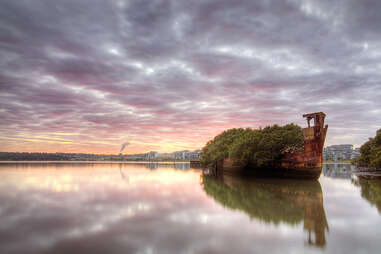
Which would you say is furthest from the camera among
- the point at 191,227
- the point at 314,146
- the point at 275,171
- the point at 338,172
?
the point at 338,172

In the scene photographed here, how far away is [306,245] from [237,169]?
128 feet

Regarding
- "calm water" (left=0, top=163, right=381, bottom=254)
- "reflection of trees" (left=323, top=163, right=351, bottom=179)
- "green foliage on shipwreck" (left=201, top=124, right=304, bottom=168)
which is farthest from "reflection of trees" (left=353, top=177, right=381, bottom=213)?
"reflection of trees" (left=323, top=163, right=351, bottom=179)

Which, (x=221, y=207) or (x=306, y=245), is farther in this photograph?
(x=221, y=207)

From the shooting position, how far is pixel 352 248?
8320 millimetres

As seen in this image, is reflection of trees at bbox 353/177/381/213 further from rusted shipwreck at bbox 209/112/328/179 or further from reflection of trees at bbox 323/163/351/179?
reflection of trees at bbox 323/163/351/179

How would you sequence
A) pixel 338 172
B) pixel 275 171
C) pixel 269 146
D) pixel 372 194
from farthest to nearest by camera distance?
1. pixel 338 172
2. pixel 275 171
3. pixel 269 146
4. pixel 372 194

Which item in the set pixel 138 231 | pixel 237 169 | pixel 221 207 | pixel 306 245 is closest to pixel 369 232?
pixel 306 245

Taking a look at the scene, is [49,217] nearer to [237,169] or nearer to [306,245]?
[306,245]

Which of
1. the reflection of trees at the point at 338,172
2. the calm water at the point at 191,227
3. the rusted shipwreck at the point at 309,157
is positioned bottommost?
the reflection of trees at the point at 338,172

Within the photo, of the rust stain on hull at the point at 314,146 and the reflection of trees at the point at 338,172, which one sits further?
the reflection of trees at the point at 338,172

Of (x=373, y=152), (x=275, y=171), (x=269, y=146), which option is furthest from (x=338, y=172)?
(x=269, y=146)

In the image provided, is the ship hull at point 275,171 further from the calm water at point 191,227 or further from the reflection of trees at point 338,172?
the calm water at point 191,227

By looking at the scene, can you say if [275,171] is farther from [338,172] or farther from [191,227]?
[338,172]

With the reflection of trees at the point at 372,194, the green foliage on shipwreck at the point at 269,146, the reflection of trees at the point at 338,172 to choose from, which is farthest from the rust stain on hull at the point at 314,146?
the reflection of trees at the point at 338,172
